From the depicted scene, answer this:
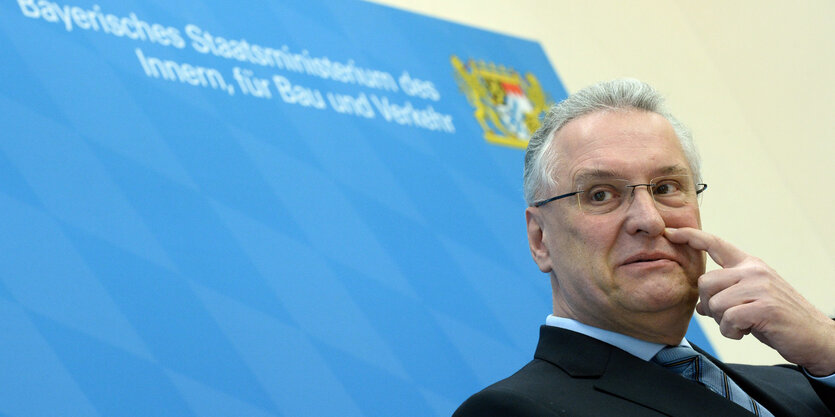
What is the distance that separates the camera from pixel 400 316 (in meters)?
2.99

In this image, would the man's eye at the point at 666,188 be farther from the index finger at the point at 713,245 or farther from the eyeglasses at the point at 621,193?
the index finger at the point at 713,245

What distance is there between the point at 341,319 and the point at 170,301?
569mm

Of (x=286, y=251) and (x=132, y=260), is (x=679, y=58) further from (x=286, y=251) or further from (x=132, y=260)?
(x=132, y=260)

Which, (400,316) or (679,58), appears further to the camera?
(679,58)

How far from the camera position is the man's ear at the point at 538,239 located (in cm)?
193

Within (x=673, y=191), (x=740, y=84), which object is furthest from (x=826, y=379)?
(x=740, y=84)

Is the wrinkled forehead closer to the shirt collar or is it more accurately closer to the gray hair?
the gray hair

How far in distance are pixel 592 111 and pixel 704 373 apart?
1.98 feet

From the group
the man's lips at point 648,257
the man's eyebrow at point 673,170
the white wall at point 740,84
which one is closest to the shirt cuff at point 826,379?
the man's lips at point 648,257

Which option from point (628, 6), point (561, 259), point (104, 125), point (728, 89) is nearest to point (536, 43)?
point (628, 6)

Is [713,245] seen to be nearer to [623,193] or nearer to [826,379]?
[623,193]

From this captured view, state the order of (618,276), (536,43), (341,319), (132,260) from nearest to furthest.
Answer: (618,276)
(132,260)
(341,319)
(536,43)

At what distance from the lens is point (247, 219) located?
283 centimetres

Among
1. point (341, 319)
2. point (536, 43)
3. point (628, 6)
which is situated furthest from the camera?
point (628, 6)
